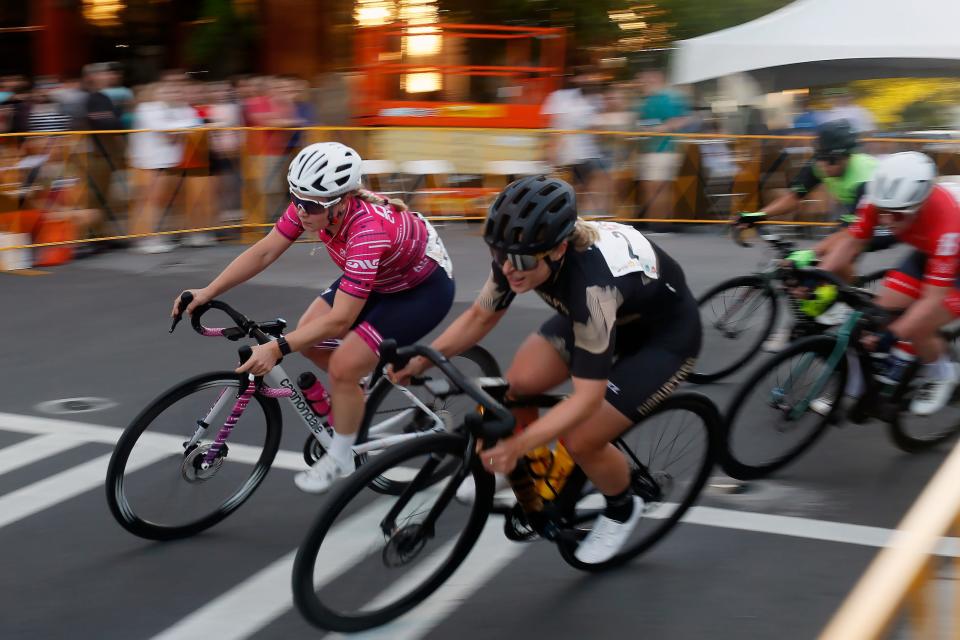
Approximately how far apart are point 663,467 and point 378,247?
5.32 feet

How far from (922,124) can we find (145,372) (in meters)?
13.5

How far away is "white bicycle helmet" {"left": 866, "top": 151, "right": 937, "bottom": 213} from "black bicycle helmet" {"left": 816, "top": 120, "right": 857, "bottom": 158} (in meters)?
1.78

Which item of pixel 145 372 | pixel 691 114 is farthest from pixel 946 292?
pixel 691 114

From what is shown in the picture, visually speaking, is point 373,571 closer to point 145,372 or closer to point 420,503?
point 420,503

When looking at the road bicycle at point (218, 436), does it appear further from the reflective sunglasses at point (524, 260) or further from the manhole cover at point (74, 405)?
the manhole cover at point (74, 405)

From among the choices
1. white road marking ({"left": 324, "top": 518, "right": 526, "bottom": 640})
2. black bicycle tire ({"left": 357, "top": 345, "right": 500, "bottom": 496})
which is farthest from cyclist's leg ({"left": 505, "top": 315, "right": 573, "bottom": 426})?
white road marking ({"left": 324, "top": 518, "right": 526, "bottom": 640})

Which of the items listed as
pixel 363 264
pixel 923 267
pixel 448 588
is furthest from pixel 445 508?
pixel 923 267

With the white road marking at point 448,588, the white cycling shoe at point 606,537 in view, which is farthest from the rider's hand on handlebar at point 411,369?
the white cycling shoe at point 606,537

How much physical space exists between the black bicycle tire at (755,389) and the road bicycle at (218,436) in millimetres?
1455

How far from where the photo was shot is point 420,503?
4.04 metres

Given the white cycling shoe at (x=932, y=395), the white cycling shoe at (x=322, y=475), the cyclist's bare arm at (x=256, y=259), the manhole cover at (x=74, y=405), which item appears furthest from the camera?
the manhole cover at (x=74, y=405)

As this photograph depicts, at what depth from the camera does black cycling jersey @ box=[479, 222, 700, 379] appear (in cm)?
372

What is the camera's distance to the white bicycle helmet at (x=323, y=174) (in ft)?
15.6

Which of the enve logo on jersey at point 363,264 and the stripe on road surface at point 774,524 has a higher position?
the enve logo on jersey at point 363,264
